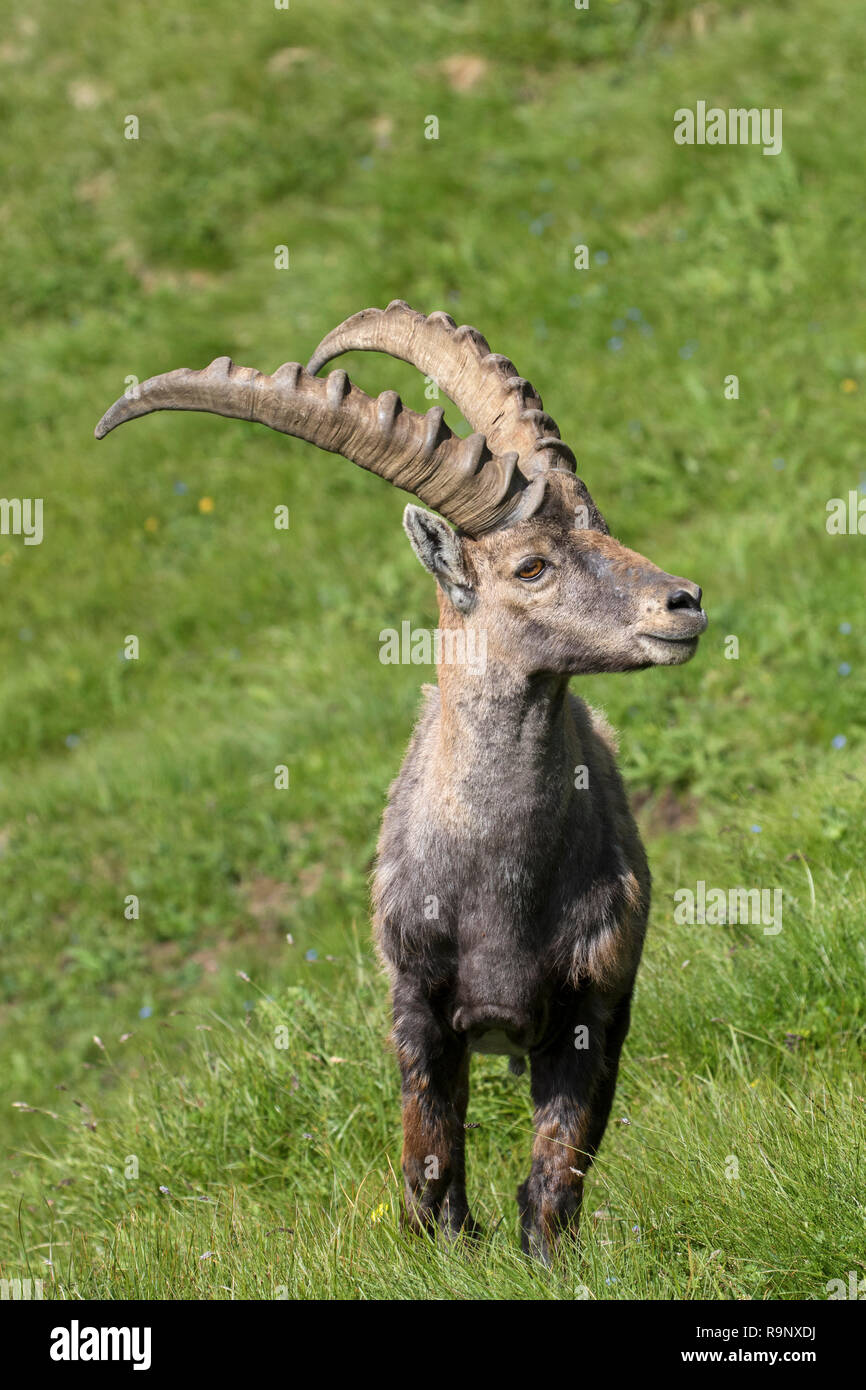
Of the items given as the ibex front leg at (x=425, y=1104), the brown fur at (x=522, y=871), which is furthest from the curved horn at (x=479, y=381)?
the ibex front leg at (x=425, y=1104)

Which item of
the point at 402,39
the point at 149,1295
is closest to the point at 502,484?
the point at 149,1295

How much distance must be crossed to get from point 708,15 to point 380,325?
35.7 ft

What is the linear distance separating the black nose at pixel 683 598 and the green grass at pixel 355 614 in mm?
1617

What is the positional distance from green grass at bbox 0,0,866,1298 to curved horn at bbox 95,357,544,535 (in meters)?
2.16

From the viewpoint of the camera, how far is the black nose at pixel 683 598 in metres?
4.16

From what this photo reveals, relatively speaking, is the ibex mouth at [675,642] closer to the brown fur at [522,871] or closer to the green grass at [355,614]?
the brown fur at [522,871]

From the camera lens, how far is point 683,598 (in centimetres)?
417

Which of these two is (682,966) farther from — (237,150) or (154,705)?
(237,150)

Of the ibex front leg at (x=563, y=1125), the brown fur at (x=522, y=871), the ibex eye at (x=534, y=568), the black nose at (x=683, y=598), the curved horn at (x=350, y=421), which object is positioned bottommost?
the ibex front leg at (x=563, y=1125)

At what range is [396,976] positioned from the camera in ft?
15.8

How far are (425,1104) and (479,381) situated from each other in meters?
2.34

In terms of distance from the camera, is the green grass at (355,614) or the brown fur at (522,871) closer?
the brown fur at (522,871)

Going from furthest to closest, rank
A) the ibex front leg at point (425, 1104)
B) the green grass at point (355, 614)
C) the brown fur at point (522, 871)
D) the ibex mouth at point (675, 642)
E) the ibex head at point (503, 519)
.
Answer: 1. the green grass at point (355, 614)
2. the ibex front leg at point (425, 1104)
3. the brown fur at point (522, 871)
4. the ibex head at point (503, 519)
5. the ibex mouth at point (675, 642)

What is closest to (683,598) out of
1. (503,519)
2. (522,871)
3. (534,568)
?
(534,568)
